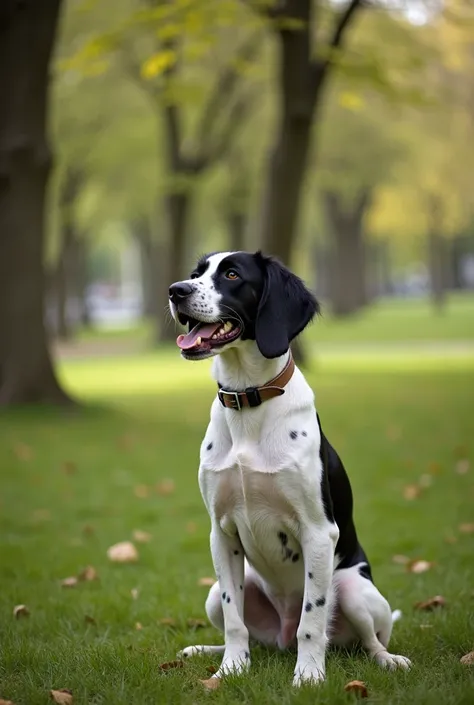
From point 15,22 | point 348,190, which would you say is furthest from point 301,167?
point 348,190

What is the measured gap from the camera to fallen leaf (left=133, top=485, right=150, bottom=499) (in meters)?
9.66

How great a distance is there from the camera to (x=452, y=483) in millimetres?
9711

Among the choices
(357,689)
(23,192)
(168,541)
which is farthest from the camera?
(23,192)

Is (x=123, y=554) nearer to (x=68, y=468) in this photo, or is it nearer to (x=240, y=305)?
(x=240, y=305)

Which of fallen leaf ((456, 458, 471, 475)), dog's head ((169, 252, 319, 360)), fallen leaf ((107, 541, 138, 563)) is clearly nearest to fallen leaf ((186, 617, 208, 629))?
fallen leaf ((107, 541, 138, 563))

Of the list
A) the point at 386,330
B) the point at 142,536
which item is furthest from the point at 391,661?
the point at 386,330

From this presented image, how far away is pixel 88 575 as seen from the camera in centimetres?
678

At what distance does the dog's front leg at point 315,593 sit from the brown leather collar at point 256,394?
1.91 ft

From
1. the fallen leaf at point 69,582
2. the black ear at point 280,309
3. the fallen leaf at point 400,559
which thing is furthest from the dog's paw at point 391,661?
the fallen leaf at point 69,582

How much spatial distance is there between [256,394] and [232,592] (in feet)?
3.01

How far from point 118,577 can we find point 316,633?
2701 millimetres

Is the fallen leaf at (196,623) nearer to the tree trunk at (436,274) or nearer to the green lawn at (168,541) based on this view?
the green lawn at (168,541)

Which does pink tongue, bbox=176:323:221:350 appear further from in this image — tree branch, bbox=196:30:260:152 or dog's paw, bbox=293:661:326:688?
tree branch, bbox=196:30:260:152

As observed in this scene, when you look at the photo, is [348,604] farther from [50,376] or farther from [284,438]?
[50,376]
